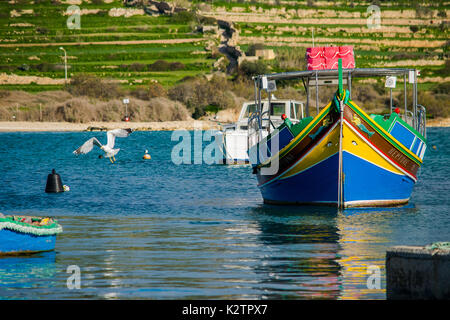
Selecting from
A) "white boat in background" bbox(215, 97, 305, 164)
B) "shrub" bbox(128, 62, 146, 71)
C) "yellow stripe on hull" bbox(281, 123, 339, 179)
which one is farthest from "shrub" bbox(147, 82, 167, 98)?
"yellow stripe on hull" bbox(281, 123, 339, 179)

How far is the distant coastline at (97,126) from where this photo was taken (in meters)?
109

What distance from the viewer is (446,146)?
69.4m

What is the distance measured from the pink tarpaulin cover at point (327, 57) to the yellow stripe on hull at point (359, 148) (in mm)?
3236

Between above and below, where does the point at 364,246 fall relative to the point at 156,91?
below

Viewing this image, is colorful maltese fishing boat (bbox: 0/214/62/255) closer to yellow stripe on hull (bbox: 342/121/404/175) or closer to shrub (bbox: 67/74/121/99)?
yellow stripe on hull (bbox: 342/121/404/175)

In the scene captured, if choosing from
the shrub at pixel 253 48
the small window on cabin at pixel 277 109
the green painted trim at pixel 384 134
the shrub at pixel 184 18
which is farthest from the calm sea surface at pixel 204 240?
A: the shrub at pixel 184 18

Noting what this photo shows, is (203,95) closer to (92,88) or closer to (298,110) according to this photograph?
(92,88)

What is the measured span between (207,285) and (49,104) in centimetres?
10368

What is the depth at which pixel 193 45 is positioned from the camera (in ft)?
479

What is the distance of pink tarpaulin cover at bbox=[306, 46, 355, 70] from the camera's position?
2503 centimetres

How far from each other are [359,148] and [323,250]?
20.7ft

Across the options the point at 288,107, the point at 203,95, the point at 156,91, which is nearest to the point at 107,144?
the point at 288,107

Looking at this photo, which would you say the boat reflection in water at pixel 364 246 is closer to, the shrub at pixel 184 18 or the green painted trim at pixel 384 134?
the green painted trim at pixel 384 134
